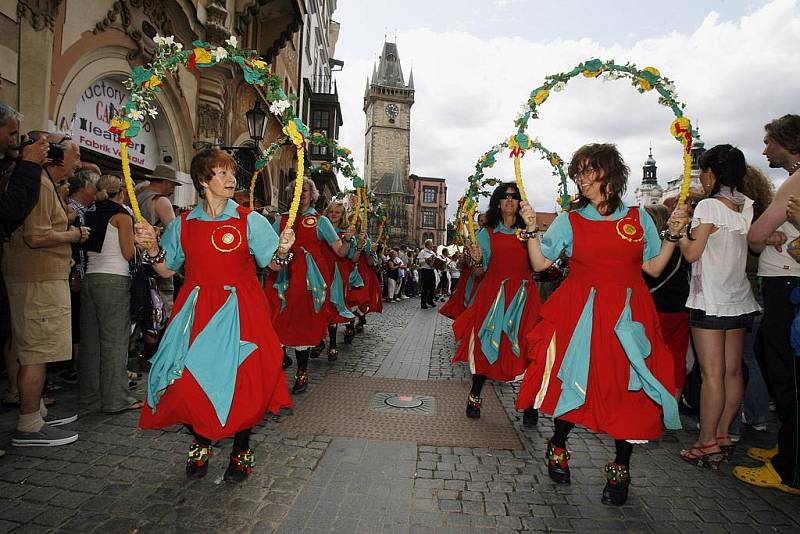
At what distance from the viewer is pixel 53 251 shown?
406 centimetres

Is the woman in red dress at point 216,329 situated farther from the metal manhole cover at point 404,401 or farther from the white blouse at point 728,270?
the white blouse at point 728,270

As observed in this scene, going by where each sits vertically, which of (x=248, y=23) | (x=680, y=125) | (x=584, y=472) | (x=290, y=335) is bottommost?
(x=584, y=472)

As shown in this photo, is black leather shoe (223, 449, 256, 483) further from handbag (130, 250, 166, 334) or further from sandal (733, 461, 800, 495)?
sandal (733, 461, 800, 495)

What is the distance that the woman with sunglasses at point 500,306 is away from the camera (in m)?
4.78

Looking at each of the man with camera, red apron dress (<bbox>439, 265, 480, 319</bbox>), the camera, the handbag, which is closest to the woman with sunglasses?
red apron dress (<bbox>439, 265, 480, 319</bbox>)

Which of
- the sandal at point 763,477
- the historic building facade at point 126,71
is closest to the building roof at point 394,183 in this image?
the historic building facade at point 126,71

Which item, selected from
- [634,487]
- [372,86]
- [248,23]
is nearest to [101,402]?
[634,487]

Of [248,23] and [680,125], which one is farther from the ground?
[248,23]

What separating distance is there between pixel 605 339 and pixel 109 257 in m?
4.19

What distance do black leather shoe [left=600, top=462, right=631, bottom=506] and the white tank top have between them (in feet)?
14.1

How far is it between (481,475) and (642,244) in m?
1.85

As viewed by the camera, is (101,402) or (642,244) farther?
(101,402)

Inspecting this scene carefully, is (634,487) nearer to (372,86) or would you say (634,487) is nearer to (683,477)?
(683,477)

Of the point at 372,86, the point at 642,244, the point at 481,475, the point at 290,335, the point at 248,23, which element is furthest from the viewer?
the point at 372,86
